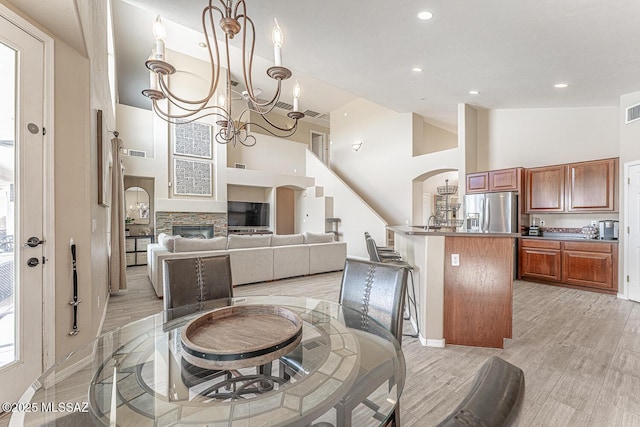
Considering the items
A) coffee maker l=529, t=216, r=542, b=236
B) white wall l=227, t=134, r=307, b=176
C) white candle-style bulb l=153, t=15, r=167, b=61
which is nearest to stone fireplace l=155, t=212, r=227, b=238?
white wall l=227, t=134, r=307, b=176

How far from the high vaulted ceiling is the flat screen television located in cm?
555

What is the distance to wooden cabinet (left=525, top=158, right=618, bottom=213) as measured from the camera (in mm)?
4461

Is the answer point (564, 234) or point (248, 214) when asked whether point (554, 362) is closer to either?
point (564, 234)

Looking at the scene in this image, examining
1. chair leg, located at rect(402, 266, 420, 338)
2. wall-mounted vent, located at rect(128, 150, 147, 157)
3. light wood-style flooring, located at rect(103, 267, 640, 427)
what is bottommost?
light wood-style flooring, located at rect(103, 267, 640, 427)

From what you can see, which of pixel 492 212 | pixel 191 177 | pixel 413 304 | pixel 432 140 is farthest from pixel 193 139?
pixel 492 212

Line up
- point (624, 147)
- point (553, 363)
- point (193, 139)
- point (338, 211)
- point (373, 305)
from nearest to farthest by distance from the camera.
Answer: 1. point (373, 305)
2. point (553, 363)
3. point (624, 147)
4. point (193, 139)
5. point (338, 211)

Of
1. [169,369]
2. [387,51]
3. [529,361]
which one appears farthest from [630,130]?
[169,369]

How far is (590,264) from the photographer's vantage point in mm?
4570

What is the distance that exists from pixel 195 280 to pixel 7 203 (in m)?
1.31

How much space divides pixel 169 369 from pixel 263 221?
8.71 m

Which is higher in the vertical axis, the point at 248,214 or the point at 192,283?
the point at 248,214

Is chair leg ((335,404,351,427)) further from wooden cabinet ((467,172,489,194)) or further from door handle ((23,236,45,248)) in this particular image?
wooden cabinet ((467,172,489,194))

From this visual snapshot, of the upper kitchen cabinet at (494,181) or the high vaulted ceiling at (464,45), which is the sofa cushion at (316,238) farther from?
the upper kitchen cabinet at (494,181)

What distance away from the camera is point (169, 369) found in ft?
4.59
